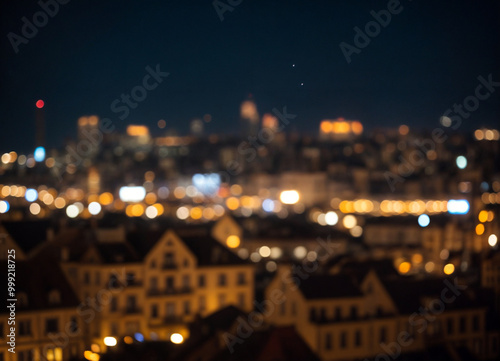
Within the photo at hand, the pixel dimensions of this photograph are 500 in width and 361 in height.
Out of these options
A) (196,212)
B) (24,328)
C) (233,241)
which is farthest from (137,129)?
(196,212)

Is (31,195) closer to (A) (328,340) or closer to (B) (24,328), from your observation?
(A) (328,340)

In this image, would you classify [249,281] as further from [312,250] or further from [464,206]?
[464,206]

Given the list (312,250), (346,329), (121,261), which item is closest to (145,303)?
(121,261)

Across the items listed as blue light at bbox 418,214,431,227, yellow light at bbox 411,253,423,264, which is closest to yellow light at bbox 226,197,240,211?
blue light at bbox 418,214,431,227

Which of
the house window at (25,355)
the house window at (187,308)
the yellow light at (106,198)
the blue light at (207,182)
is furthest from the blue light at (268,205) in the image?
the house window at (25,355)

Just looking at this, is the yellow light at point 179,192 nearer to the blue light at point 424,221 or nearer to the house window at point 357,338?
the blue light at point 424,221
